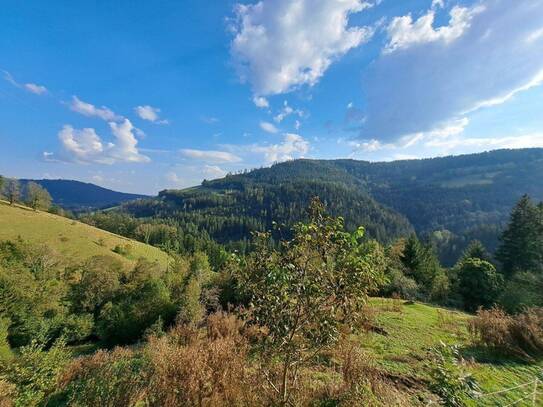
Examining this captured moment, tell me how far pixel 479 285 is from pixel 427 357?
26.4m

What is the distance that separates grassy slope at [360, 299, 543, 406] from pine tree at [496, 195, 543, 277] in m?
31.7

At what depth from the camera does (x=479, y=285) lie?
2675cm

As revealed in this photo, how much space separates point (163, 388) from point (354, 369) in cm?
377

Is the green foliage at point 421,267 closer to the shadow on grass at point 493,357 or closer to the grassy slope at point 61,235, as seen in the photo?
the shadow on grass at point 493,357

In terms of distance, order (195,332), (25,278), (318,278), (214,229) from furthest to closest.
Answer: (214,229), (25,278), (195,332), (318,278)

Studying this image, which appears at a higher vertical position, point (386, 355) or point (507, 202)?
point (386, 355)

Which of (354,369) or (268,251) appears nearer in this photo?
(268,251)

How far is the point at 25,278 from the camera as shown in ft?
99.6

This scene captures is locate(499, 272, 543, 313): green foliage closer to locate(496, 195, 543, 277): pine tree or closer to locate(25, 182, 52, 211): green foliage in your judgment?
locate(496, 195, 543, 277): pine tree

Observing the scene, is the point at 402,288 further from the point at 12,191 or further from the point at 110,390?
the point at 12,191

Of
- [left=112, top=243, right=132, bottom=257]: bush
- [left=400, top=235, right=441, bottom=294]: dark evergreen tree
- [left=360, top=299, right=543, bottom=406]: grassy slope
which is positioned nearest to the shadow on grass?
[left=360, top=299, right=543, bottom=406]: grassy slope

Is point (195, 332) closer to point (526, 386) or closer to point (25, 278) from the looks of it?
point (526, 386)

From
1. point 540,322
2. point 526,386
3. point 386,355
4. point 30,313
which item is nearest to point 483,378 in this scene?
point 526,386

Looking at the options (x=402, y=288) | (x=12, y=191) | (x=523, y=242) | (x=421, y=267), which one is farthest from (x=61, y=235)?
(x=523, y=242)
